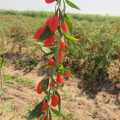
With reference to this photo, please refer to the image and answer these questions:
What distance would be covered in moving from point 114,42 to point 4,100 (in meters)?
2.24

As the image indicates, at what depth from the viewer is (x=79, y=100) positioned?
2.35 metres

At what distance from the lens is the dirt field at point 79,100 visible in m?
2.06

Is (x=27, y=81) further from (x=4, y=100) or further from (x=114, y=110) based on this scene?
(x=114, y=110)

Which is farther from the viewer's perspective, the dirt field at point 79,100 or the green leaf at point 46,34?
the dirt field at point 79,100

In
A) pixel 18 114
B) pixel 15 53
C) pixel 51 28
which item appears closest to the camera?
pixel 51 28

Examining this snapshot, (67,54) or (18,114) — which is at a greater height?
(67,54)

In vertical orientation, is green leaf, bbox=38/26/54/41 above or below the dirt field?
above

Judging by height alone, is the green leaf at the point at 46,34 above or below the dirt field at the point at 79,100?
above

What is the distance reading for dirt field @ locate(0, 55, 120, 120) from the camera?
2.06 meters

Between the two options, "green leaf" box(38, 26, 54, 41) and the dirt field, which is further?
the dirt field

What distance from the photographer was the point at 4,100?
7.63 feet

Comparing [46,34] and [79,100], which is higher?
[46,34]

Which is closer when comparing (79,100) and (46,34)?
(46,34)

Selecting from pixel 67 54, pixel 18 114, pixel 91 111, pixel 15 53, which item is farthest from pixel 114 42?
pixel 15 53
